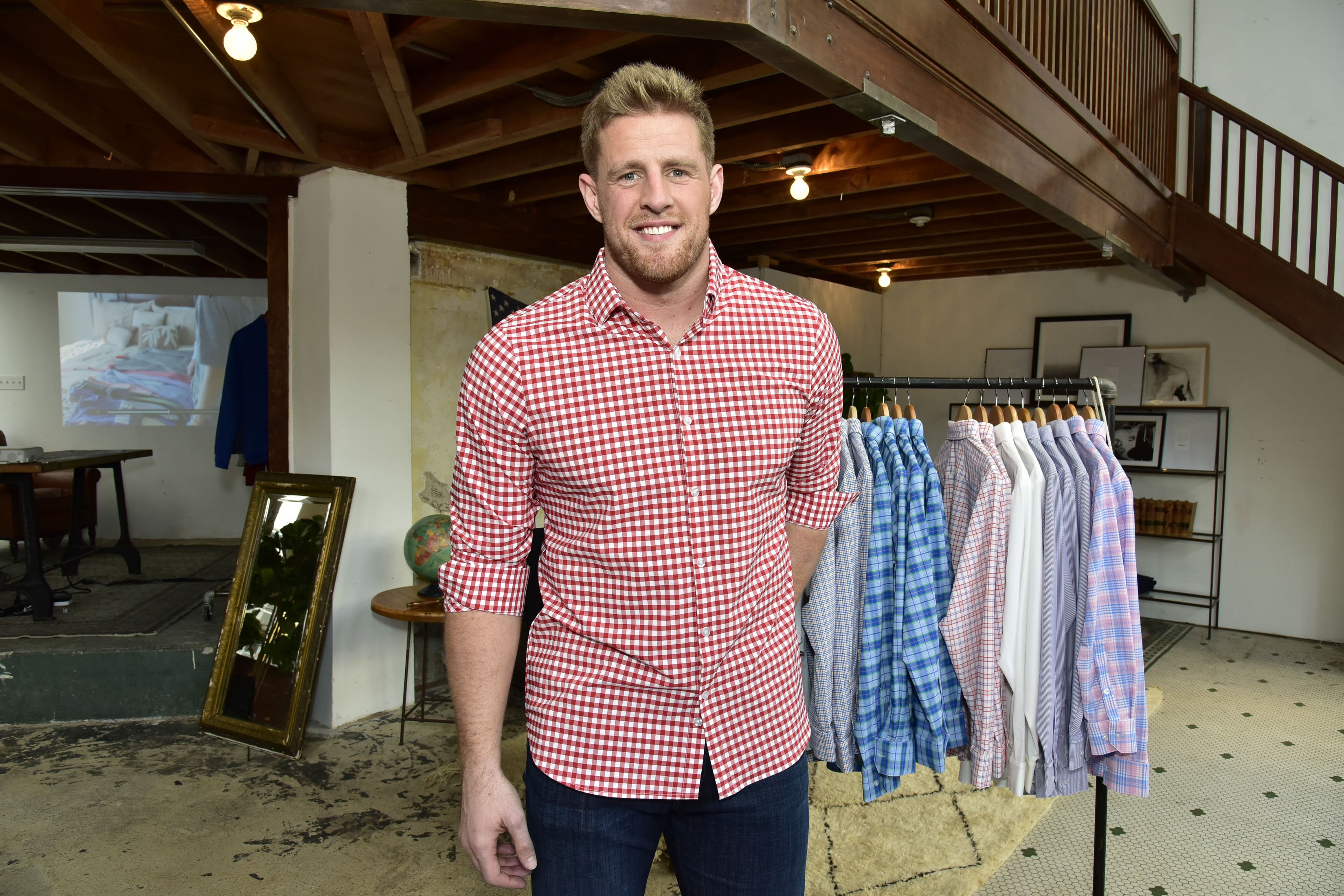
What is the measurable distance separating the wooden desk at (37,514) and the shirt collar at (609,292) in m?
4.38

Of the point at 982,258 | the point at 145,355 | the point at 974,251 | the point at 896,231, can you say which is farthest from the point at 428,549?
the point at 145,355

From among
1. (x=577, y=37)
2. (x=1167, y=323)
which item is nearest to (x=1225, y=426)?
(x=1167, y=323)

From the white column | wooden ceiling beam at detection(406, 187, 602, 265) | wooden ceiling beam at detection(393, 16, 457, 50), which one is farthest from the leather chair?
wooden ceiling beam at detection(393, 16, 457, 50)

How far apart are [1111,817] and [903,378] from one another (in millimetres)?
2084

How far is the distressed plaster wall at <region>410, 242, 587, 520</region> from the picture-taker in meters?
4.30

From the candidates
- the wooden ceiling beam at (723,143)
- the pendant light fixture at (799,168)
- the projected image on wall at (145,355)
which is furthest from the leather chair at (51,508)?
the pendant light fixture at (799,168)

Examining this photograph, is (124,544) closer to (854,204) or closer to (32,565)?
(32,565)

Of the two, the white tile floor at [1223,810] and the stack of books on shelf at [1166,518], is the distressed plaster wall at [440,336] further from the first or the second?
the stack of books on shelf at [1166,518]

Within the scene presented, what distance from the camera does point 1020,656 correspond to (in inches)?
80.4

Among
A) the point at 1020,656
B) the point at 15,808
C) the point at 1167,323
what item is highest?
the point at 1167,323

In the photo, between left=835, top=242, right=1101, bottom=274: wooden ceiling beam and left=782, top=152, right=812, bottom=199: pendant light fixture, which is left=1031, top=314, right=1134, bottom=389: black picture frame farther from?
left=782, top=152, right=812, bottom=199: pendant light fixture

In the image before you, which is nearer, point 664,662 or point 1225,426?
point 664,662

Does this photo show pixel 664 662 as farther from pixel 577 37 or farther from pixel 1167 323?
pixel 1167 323

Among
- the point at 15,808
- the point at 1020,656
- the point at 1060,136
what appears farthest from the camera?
the point at 1060,136
